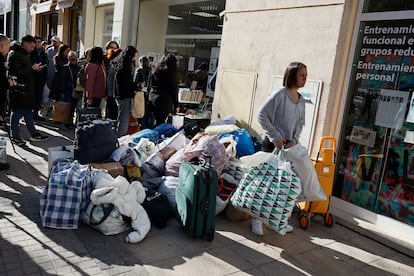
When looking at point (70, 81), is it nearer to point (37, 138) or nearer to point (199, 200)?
point (37, 138)

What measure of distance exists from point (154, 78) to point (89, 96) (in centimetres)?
123

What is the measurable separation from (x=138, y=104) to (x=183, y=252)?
3.42 m

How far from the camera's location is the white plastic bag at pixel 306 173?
12.3ft

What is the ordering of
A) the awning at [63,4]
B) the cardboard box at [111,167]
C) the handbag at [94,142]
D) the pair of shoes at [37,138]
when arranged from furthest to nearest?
the awning at [63,4], the pair of shoes at [37,138], the handbag at [94,142], the cardboard box at [111,167]

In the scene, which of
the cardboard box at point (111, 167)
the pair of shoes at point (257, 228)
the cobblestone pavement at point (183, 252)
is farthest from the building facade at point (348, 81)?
the cardboard box at point (111, 167)

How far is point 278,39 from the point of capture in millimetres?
5324

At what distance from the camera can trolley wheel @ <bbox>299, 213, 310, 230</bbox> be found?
13.3 feet

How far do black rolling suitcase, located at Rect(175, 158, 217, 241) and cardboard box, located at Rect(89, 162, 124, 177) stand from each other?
43.9 inches

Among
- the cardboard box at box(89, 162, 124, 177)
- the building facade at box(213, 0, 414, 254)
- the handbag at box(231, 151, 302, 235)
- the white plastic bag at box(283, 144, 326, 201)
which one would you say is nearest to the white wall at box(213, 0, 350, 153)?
the building facade at box(213, 0, 414, 254)

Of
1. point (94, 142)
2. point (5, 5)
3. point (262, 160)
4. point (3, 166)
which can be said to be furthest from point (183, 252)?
point (5, 5)

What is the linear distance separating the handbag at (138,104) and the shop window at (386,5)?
11.6ft

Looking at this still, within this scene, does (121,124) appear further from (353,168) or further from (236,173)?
(353,168)

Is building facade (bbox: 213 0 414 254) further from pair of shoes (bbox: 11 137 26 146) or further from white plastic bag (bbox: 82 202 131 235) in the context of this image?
pair of shoes (bbox: 11 137 26 146)

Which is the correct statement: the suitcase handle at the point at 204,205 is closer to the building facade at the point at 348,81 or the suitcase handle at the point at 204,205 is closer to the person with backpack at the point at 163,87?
the building facade at the point at 348,81
